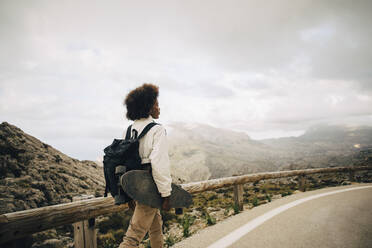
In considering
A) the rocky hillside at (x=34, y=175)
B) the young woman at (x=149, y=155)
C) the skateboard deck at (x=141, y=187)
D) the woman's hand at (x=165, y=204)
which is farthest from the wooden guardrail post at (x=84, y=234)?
the rocky hillside at (x=34, y=175)

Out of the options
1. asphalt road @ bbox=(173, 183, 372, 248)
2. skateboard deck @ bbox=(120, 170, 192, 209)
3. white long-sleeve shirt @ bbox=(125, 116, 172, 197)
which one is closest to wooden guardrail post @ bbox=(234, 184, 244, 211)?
asphalt road @ bbox=(173, 183, 372, 248)

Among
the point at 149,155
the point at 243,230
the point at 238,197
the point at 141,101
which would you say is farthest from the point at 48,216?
the point at 238,197

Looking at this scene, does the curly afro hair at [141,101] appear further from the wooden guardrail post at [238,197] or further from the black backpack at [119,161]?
the wooden guardrail post at [238,197]

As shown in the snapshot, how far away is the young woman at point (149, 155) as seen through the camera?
6.90ft

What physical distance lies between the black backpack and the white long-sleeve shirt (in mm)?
98

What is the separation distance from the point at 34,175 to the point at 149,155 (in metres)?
8.63

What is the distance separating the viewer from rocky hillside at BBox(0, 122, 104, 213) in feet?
23.2

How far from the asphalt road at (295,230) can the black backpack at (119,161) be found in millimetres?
1706

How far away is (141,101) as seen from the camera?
2.39 m

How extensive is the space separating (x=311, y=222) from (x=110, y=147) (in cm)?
389

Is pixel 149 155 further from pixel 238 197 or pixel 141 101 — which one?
pixel 238 197

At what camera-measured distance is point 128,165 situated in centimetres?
213

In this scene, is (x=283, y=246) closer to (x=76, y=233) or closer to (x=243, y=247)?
(x=243, y=247)

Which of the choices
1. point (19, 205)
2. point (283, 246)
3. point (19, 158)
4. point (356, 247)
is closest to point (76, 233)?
point (283, 246)
